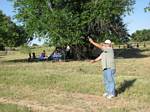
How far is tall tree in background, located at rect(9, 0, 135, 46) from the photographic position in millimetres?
35688

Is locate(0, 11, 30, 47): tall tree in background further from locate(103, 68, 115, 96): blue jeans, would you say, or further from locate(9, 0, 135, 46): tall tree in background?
locate(103, 68, 115, 96): blue jeans

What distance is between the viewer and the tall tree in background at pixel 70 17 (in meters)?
35.7

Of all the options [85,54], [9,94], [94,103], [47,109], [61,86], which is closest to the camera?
[47,109]

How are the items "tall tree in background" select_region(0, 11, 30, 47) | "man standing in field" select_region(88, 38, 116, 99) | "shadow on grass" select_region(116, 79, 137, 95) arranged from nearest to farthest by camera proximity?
"man standing in field" select_region(88, 38, 116, 99)
"shadow on grass" select_region(116, 79, 137, 95)
"tall tree in background" select_region(0, 11, 30, 47)

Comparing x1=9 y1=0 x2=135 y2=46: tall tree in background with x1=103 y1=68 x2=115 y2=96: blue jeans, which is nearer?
x1=103 y1=68 x2=115 y2=96: blue jeans

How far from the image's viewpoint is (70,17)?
36.0 metres

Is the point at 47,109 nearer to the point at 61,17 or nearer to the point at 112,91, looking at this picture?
the point at 112,91

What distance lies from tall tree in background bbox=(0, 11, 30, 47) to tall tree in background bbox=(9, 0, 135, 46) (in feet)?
12.0

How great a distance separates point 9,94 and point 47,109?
3.35 m

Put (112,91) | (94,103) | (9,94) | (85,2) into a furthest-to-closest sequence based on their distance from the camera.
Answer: (85,2)
(9,94)
(112,91)
(94,103)

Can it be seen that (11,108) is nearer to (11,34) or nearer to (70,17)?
(70,17)

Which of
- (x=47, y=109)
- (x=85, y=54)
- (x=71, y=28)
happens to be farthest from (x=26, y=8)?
(x=47, y=109)

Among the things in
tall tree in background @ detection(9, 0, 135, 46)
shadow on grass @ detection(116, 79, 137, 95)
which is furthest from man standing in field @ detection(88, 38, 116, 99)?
tall tree in background @ detection(9, 0, 135, 46)

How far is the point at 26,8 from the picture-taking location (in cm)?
3775
